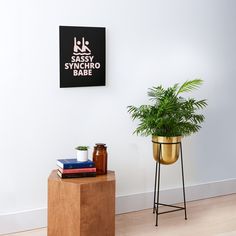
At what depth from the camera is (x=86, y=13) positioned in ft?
11.5

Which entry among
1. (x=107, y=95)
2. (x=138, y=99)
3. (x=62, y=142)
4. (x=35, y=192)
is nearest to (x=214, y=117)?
(x=138, y=99)

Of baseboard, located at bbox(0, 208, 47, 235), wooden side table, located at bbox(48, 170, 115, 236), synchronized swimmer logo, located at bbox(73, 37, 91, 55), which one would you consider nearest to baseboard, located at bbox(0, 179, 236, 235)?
baseboard, located at bbox(0, 208, 47, 235)

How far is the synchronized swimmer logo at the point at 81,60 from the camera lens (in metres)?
3.47

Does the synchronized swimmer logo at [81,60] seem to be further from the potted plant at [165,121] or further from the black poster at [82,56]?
the potted plant at [165,121]

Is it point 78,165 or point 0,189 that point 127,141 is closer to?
point 78,165

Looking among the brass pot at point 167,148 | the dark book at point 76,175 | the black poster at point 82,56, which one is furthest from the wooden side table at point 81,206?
the black poster at point 82,56

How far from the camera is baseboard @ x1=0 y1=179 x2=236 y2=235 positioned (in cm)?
337

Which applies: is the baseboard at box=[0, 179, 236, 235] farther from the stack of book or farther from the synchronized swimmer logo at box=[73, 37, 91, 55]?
the synchronized swimmer logo at box=[73, 37, 91, 55]

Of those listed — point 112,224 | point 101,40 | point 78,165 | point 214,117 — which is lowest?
point 112,224

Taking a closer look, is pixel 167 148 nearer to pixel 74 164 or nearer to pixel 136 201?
pixel 136 201

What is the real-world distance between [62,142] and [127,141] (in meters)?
0.57

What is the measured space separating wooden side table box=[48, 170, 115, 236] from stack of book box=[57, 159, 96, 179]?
0.13 feet

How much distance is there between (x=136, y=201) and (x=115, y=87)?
96 centimetres

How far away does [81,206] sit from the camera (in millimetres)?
2914
